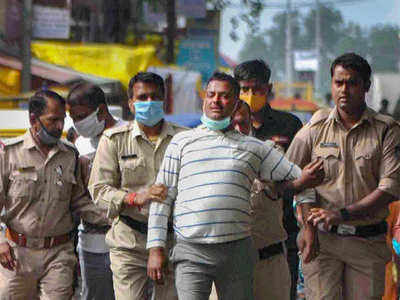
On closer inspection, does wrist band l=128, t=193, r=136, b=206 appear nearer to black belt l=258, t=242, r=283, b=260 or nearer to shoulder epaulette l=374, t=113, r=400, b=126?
black belt l=258, t=242, r=283, b=260

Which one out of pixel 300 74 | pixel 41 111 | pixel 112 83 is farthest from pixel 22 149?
pixel 300 74

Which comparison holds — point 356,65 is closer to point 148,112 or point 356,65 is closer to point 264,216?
point 264,216

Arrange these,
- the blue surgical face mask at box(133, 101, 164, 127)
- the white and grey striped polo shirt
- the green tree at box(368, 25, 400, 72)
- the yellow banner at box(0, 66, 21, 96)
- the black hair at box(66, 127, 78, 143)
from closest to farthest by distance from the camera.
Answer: the white and grey striped polo shirt
the blue surgical face mask at box(133, 101, 164, 127)
the black hair at box(66, 127, 78, 143)
the yellow banner at box(0, 66, 21, 96)
the green tree at box(368, 25, 400, 72)

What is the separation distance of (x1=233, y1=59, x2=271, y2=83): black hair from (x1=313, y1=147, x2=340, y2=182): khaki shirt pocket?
39.2 inches

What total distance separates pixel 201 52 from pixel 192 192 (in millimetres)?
20281

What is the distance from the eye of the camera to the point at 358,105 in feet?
17.2

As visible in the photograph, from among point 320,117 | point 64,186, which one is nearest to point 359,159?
point 320,117

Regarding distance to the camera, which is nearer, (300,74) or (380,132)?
(380,132)

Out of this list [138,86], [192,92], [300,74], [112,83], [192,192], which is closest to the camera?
[192,192]

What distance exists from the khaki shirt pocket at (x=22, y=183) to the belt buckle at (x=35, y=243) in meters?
0.31

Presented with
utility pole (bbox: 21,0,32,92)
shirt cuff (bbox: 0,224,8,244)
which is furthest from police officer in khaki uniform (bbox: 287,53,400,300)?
utility pole (bbox: 21,0,32,92)

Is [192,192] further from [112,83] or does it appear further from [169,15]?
[169,15]

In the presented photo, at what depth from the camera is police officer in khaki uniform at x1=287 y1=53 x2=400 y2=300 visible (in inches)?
203

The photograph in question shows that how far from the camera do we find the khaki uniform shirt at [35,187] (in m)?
5.74
